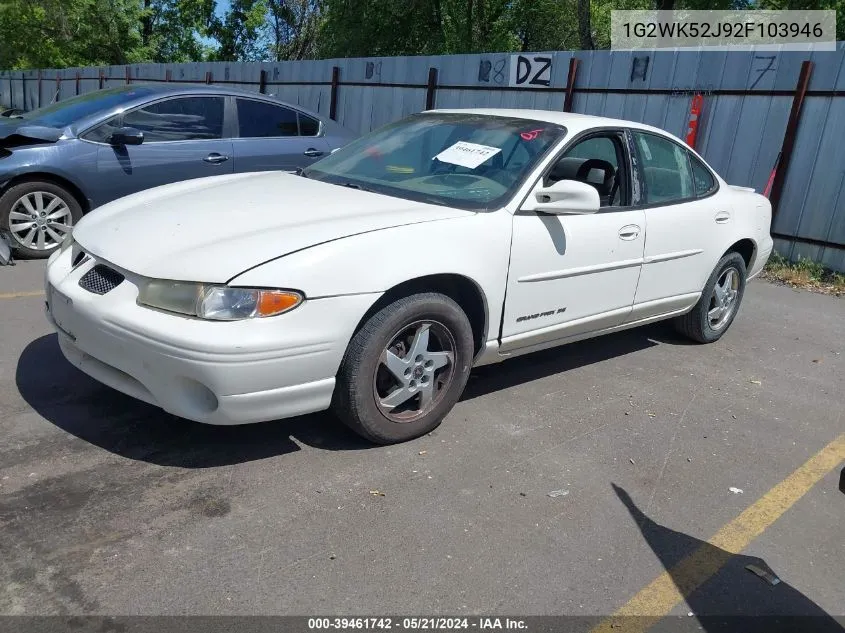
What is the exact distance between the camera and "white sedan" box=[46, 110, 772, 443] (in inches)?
118

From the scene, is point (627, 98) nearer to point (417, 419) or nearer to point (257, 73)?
point (417, 419)

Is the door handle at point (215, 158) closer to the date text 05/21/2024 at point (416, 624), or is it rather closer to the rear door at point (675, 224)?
the rear door at point (675, 224)

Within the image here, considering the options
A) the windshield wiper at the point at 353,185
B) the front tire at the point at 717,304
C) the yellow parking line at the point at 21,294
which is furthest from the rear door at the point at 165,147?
the front tire at the point at 717,304

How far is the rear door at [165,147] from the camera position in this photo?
21.3 feet

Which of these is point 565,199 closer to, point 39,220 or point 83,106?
point 39,220

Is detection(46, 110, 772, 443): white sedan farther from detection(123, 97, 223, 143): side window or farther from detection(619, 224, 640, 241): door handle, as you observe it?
detection(123, 97, 223, 143): side window

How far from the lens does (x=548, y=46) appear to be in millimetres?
29734

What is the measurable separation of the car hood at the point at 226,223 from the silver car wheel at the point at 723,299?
270 centimetres

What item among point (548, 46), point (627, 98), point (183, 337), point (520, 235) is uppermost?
point (548, 46)

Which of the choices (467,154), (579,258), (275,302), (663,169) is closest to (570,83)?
(663,169)

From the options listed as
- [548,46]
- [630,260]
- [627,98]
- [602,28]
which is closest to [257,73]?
[627,98]

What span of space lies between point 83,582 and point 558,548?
1680mm

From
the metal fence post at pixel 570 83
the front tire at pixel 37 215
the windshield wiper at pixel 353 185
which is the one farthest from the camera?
the metal fence post at pixel 570 83

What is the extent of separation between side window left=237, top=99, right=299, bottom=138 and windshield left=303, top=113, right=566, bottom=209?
9.35 ft
